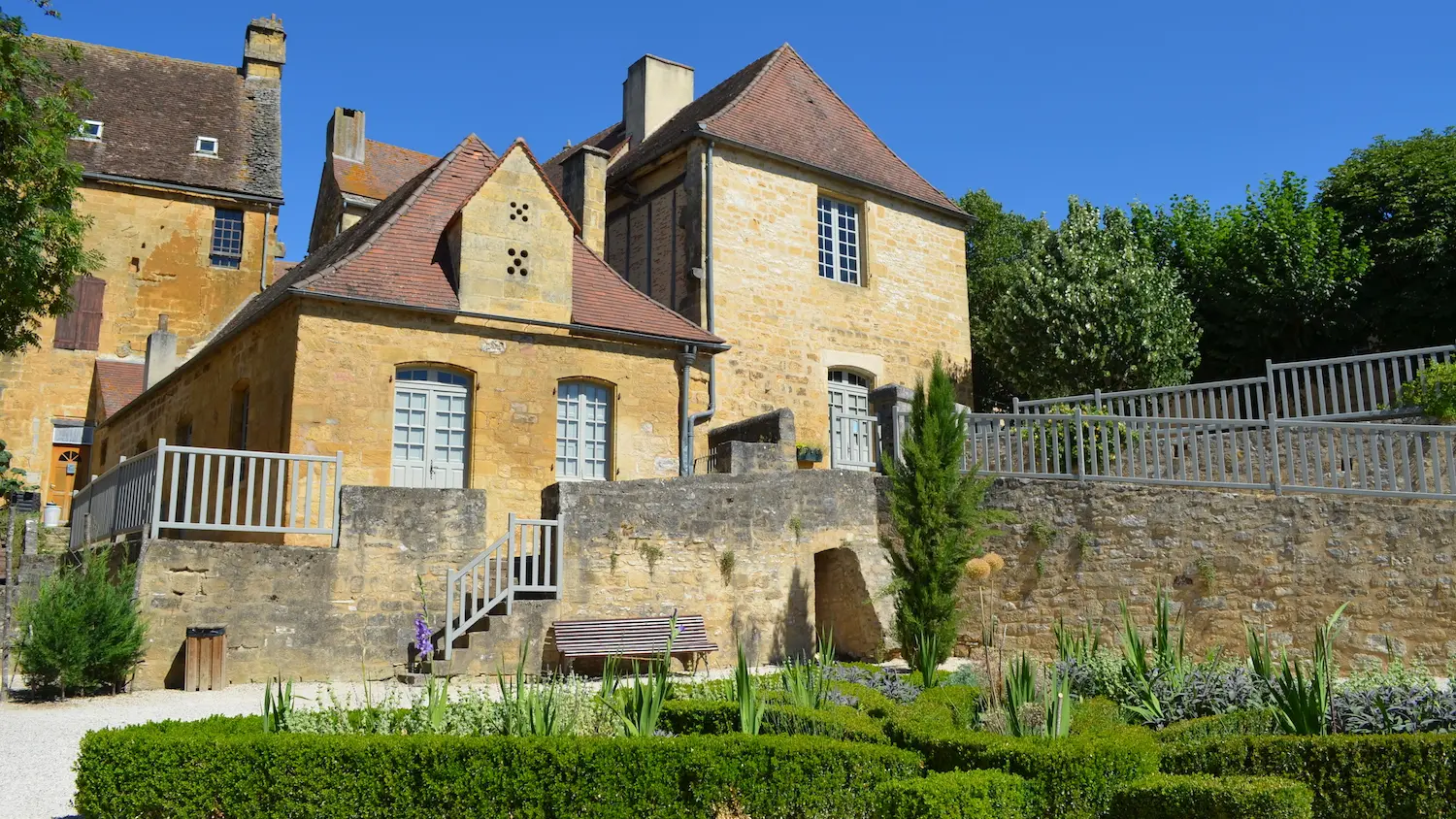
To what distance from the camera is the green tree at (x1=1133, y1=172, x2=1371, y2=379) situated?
2195 cm

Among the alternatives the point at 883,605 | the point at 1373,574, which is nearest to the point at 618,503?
the point at 883,605

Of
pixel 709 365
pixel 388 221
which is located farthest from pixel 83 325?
pixel 709 365

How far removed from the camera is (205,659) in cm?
1076

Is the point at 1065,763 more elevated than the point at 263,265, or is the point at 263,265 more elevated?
the point at 263,265

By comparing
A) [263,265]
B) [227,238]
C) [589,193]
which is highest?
[227,238]

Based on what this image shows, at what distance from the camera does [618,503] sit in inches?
501

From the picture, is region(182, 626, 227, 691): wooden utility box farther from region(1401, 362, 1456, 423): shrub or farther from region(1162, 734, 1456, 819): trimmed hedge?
region(1401, 362, 1456, 423): shrub

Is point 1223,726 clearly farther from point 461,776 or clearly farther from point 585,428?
point 585,428

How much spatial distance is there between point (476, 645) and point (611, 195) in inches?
444

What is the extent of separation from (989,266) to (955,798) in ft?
73.7

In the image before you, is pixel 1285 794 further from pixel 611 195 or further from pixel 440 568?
pixel 611 195

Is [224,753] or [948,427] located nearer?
[224,753]

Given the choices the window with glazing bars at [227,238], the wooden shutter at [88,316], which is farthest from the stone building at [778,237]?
the wooden shutter at [88,316]

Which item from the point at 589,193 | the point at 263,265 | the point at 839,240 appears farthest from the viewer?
the point at 263,265
